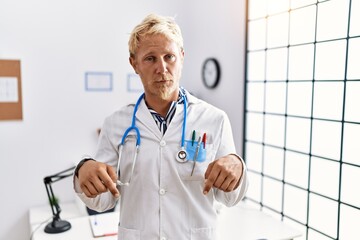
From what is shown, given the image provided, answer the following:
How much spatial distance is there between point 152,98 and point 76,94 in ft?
5.49

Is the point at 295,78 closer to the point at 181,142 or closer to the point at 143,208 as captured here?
the point at 181,142

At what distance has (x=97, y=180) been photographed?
89 cm

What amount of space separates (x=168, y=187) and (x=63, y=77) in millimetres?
1851

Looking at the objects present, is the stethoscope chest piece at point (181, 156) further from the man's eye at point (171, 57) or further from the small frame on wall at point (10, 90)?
the small frame on wall at point (10, 90)

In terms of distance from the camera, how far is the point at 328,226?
73.8 inches

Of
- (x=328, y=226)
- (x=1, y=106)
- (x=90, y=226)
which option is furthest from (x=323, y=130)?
(x=1, y=106)

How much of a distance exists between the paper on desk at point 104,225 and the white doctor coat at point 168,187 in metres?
0.71

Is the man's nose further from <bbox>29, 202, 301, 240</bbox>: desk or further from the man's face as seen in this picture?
<bbox>29, 202, 301, 240</bbox>: desk

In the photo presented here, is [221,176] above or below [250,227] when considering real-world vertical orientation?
above

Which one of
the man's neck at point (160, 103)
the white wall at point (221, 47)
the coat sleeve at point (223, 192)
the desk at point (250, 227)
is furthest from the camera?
the white wall at point (221, 47)

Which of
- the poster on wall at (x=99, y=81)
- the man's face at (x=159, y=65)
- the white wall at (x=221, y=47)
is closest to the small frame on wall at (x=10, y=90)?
the poster on wall at (x=99, y=81)

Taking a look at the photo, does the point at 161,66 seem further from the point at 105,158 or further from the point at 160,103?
the point at 105,158

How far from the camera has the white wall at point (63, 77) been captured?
2406 millimetres

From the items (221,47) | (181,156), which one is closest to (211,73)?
(221,47)
